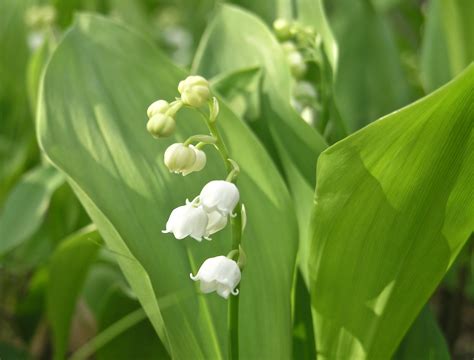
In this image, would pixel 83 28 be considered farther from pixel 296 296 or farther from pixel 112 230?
pixel 296 296

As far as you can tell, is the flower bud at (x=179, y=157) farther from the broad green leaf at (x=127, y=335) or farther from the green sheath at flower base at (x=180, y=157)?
the broad green leaf at (x=127, y=335)

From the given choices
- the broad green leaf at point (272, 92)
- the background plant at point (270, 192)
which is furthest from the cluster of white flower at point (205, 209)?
the broad green leaf at point (272, 92)

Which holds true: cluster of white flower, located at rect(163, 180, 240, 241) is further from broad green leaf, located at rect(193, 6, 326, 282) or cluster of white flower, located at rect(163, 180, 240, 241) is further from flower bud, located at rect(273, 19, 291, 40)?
flower bud, located at rect(273, 19, 291, 40)

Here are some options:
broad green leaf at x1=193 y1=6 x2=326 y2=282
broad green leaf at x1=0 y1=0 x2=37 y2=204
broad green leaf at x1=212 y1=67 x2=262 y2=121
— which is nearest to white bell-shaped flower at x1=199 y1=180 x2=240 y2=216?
broad green leaf at x1=193 y1=6 x2=326 y2=282

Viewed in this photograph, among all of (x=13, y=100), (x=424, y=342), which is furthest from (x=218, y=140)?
(x=13, y=100)

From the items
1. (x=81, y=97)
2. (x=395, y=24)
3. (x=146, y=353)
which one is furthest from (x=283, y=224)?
(x=395, y=24)

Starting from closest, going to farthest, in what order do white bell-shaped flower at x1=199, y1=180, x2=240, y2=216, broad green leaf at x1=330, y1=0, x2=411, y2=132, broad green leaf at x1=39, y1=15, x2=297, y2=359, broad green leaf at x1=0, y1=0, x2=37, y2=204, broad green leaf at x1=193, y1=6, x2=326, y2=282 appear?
1. white bell-shaped flower at x1=199, y1=180, x2=240, y2=216
2. broad green leaf at x1=39, y1=15, x2=297, y2=359
3. broad green leaf at x1=193, y1=6, x2=326, y2=282
4. broad green leaf at x1=330, y1=0, x2=411, y2=132
5. broad green leaf at x1=0, y1=0, x2=37, y2=204
